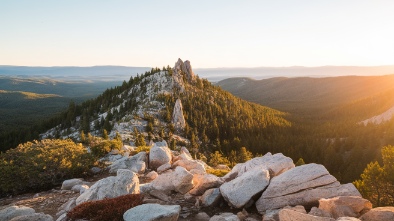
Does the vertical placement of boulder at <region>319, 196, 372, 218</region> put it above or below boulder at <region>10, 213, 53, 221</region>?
above

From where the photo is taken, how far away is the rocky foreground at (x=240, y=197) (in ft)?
44.0

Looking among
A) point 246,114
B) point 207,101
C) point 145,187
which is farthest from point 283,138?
point 145,187

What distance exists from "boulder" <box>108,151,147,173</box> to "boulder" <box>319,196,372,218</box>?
15.9m

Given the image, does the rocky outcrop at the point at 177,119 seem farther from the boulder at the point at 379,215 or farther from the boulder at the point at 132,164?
the boulder at the point at 379,215

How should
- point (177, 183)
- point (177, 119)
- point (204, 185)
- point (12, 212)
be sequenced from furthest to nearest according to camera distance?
point (177, 119)
point (177, 183)
point (204, 185)
point (12, 212)

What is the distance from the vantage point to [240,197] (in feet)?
52.4

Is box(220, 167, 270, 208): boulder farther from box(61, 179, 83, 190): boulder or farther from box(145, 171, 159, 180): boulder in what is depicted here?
box(61, 179, 83, 190): boulder

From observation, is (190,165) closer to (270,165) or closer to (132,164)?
(132,164)

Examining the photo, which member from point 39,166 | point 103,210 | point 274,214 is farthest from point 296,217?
point 39,166

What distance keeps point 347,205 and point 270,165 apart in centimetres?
659

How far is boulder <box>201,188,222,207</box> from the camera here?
16656 mm

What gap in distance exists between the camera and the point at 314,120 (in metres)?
181

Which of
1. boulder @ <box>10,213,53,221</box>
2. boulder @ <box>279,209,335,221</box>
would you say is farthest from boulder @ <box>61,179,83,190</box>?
boulder @ <box>279,209,335,221</box>

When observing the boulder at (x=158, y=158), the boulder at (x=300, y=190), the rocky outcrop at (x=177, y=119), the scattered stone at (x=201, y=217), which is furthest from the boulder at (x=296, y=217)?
the rocky outcrop at (x=177, y=119)
